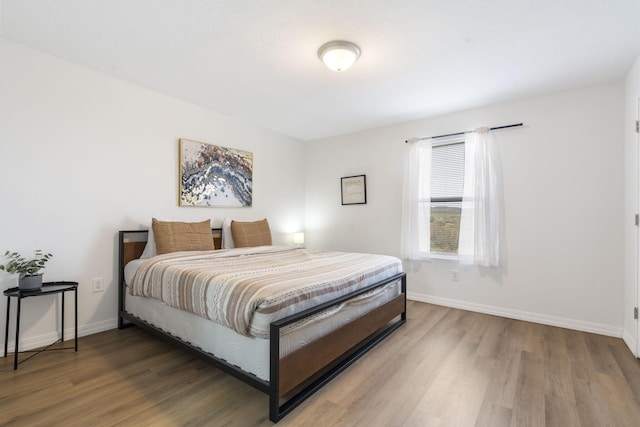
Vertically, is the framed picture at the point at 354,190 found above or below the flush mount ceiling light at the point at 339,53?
below

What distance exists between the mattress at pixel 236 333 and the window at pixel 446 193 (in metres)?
1.47

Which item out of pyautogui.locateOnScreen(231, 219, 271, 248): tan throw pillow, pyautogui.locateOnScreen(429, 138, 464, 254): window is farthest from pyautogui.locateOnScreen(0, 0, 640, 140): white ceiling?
pyautogui.locateOnScreen(231, 219, 271, 248): tan throw pillow

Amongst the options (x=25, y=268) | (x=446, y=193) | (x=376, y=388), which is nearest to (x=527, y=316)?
(x=446, y=193)

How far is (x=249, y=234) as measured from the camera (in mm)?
3811

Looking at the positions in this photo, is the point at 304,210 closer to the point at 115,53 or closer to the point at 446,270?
the point at 446,270

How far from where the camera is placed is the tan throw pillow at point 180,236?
294 centimetres

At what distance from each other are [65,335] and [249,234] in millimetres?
1958

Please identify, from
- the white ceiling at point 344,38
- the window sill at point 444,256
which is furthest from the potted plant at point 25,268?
the window sill at point 444,256

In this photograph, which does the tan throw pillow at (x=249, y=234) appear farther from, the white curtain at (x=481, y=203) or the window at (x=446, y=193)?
the white curtain at (x=481, y=203)

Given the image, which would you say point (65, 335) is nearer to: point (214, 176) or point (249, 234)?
point (249, 234)

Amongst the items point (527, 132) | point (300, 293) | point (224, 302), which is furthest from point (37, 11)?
point (527, 132)

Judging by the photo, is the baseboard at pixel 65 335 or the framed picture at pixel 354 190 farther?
the framed picture at pixel 354 190

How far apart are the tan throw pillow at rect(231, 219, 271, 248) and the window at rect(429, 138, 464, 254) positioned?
7.21ft

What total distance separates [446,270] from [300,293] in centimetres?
260
